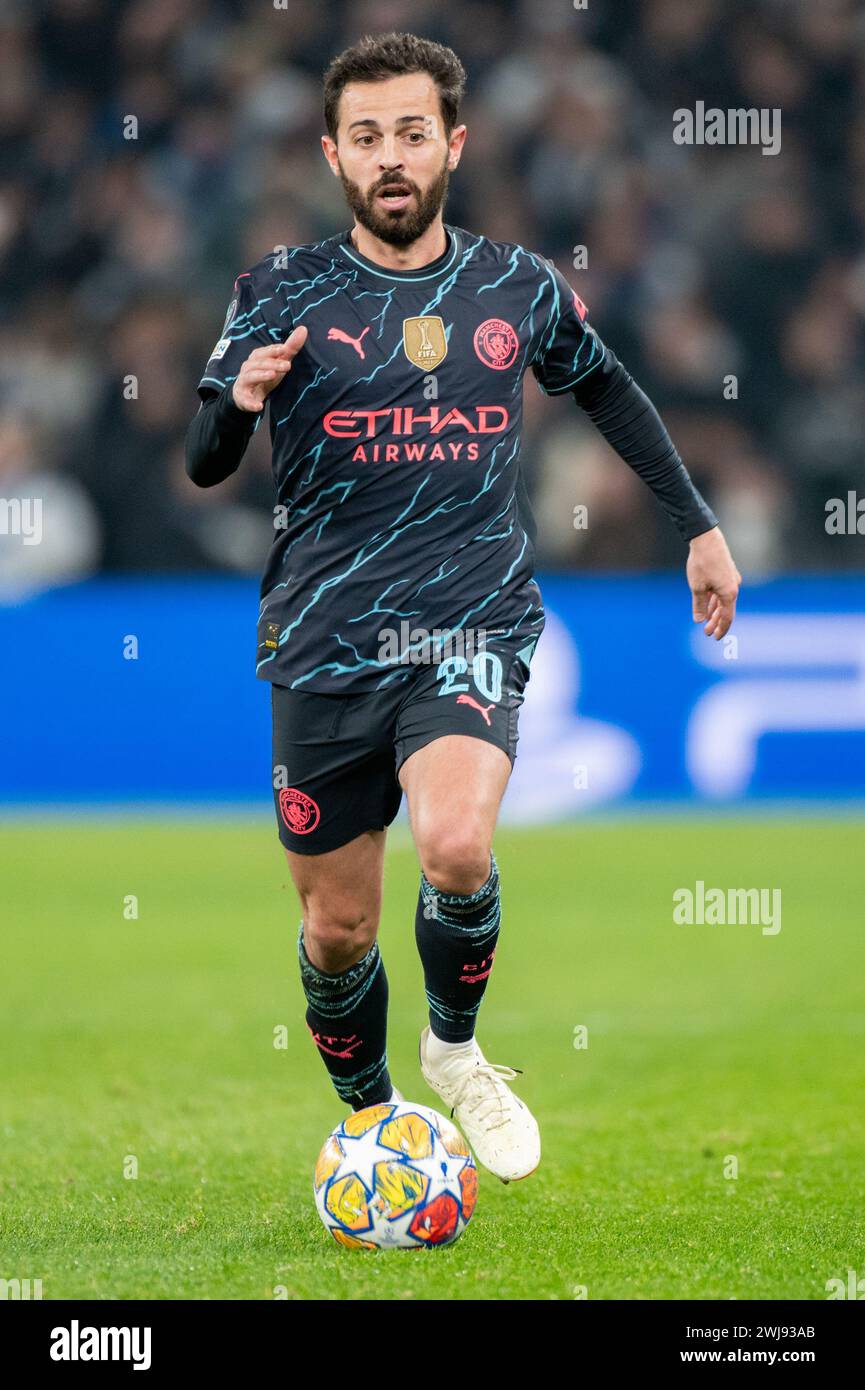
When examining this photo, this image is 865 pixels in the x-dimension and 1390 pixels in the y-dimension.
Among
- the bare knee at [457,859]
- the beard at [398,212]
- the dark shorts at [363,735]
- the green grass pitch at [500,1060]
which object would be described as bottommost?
the green grass pitch at [500,1060]

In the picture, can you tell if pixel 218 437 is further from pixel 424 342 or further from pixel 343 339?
pixel 424 342

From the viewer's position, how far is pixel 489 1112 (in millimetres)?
4715

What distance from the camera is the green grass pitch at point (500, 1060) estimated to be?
4168mm

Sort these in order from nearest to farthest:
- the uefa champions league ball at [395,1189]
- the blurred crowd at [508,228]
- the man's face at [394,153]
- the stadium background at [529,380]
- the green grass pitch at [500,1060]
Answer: the green grass pitch at [500,1060] → the uefa champions league ball at [395,1189] → the man's face at [394,153] → the stadium background at [529,380] → the blurred crowd at [508,228]

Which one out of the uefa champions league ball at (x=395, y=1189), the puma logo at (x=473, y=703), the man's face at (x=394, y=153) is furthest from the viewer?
the man's face at (x=394, y=153)

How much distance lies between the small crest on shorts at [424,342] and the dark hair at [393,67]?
1.59 feet

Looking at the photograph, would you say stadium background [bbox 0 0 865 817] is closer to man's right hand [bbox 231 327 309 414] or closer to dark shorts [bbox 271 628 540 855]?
dark shorts [bbox 271 628 540 855]

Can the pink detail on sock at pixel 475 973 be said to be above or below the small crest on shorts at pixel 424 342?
below

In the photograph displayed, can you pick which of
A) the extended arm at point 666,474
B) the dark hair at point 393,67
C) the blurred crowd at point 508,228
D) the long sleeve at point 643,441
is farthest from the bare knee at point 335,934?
the blurred crowd at point 508,228

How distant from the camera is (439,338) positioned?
471 centimetres

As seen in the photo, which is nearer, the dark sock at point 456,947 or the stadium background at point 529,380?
the dark sock at point 456,947

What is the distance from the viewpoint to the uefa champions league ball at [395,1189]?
430 cm

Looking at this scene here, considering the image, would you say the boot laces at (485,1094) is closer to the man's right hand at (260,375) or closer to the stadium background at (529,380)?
the man's right hand at (260,375)

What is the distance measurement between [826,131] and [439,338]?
11120mm
